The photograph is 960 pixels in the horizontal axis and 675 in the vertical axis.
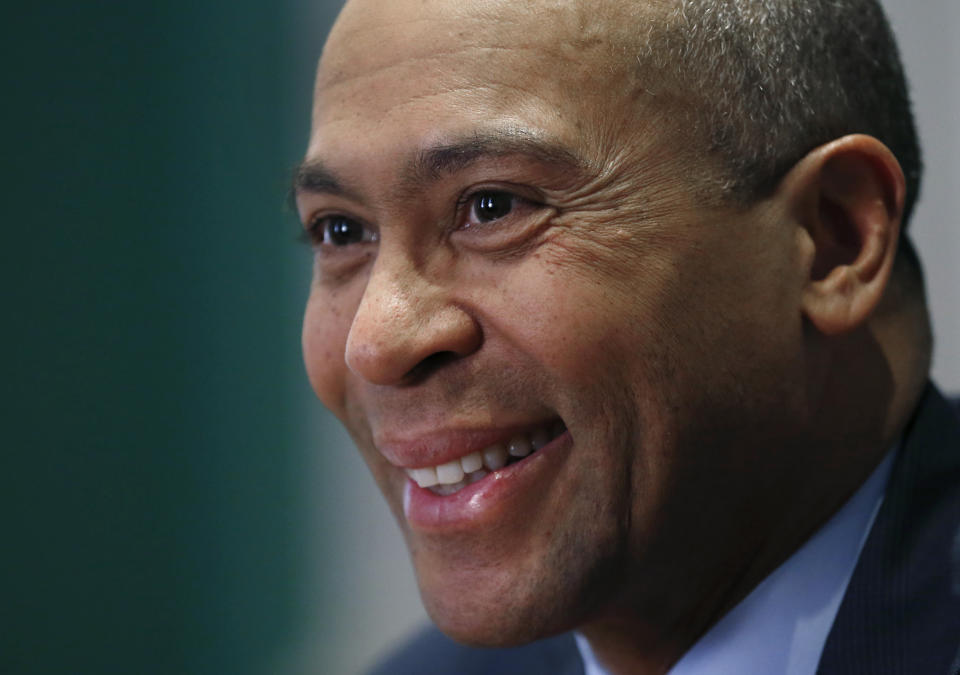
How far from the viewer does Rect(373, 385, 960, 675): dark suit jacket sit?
123cm

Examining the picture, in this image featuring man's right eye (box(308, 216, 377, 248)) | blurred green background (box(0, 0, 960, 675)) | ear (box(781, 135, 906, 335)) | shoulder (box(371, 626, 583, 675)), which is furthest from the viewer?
blurred green background (box(0, 0, 960, 675))

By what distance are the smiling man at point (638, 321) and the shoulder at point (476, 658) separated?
0.37 m

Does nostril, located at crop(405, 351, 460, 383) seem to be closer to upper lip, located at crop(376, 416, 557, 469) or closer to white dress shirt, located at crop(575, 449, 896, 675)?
upper lip, located at crop(376, 416, 557, 469)

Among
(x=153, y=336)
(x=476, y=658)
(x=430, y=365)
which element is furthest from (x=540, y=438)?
(x=153, y=336)

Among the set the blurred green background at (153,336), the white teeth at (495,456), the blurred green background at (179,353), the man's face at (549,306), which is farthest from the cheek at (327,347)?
the blurred green background at (153,336)

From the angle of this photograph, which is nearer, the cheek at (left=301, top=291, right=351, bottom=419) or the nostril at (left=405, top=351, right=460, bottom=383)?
the nostril at (left=405, top=351, right=460, bottom=383)

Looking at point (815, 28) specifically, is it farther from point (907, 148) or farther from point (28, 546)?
point (28, 546)

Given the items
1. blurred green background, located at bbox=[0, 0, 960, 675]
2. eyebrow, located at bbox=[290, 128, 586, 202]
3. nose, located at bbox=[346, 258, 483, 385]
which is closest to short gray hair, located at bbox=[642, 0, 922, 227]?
eyebrow, located at bbox=[290, 128, 586, 202]

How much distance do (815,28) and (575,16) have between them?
1.10ft

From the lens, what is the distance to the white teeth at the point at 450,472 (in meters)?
1.28

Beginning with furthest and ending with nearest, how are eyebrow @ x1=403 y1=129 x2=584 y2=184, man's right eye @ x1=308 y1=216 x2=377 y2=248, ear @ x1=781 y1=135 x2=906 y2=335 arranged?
man's right eye @ x1=308 y1=216 x2=377 y2=248 → ear @ x1=781 y1=135 x2=906 y2=335 → eyebrow @ x1=403 y1=129 x2=584 y2=184

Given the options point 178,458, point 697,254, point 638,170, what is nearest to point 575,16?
point 638,170

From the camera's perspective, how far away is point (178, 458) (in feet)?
8.41

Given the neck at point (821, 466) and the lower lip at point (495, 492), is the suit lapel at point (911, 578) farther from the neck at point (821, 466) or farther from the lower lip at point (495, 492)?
the lower lip at point (495, 492)
